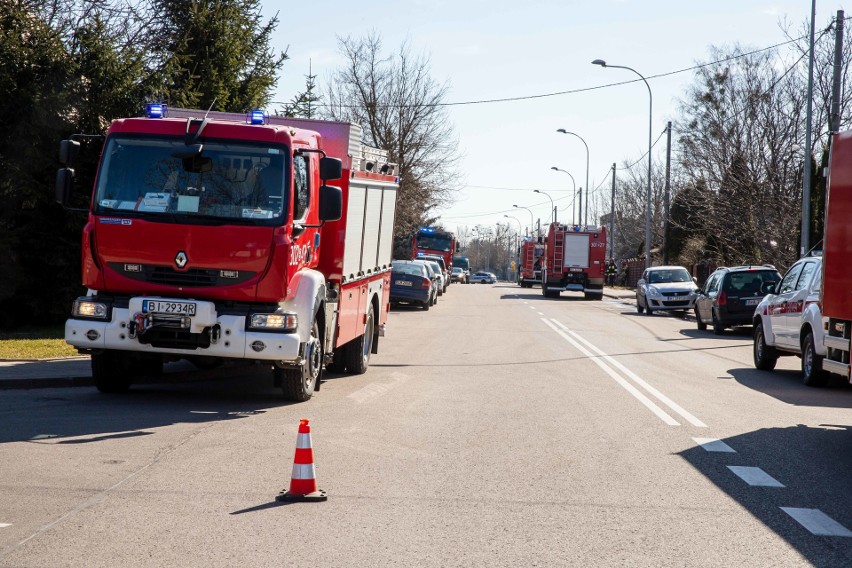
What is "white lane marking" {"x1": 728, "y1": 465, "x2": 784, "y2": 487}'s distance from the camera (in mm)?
7728

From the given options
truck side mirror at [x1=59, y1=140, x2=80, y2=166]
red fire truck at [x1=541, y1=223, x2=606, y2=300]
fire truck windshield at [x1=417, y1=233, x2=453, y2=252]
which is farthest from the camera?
fire truck windshield at [x1=417, y1=233, x2=453, y2=252]

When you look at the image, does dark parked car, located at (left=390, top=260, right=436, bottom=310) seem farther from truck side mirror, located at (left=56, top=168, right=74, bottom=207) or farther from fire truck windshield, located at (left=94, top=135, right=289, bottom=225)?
truck side mirror, located at (left=56, top=168, right=74, bottom=207)

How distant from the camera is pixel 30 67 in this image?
2042 centimetres

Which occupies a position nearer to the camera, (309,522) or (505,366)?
(309,522)

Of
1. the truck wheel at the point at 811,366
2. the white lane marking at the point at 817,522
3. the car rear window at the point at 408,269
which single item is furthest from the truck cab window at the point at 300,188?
the car rear window at the point at 408,269

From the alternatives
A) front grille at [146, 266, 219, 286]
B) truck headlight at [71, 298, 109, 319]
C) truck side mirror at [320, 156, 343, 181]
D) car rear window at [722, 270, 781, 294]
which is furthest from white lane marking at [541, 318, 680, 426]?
truck headlight at [71, 298, 109, 319]

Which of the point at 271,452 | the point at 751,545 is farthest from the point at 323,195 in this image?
the point at 751,545

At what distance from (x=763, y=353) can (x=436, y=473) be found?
10.9 meters

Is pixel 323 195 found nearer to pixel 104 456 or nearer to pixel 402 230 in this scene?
pixel 104 456

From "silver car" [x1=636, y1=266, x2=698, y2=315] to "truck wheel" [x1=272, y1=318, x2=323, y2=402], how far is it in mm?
25180

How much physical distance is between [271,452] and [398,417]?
8.13 feet

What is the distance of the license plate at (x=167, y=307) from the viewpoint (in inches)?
425

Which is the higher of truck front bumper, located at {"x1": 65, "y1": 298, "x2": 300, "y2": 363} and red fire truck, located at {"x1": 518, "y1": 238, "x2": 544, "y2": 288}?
red fire truck, located at {"x1": 518, "y1": 238, "x2": 544, "y2": 288}

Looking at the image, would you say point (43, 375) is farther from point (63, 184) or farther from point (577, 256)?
point (577, 256)
